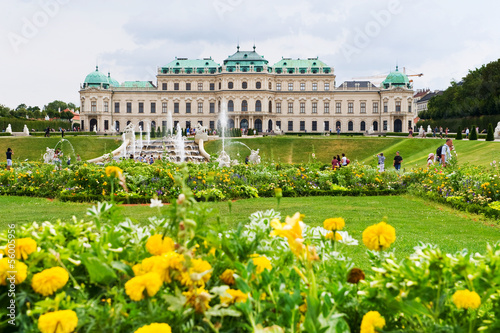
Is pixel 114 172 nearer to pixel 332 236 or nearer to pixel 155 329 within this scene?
pixel 155 329

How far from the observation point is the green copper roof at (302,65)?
6619 centimetres

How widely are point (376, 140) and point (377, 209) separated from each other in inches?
1190

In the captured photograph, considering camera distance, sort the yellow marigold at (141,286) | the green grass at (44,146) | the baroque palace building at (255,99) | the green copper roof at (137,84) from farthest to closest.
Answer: the green copper roof at (137,84), the baroque palace building at (255,99), the green grass at (44,146), the yellow marigold at (141,286)

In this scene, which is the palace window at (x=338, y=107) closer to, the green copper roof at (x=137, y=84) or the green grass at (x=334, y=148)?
the green grass at (x=334, y=148)

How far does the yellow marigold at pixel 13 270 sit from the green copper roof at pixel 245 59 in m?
64.7

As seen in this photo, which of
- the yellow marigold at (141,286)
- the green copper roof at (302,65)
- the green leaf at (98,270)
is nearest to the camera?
the yellow marigold at (141,286)

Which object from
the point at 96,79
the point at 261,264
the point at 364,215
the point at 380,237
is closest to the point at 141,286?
the point at 261,264

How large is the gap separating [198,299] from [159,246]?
0.43m

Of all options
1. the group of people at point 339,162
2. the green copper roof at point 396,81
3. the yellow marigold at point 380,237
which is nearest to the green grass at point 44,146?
the group of people at point 339,162

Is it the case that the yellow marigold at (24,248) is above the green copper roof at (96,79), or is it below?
below

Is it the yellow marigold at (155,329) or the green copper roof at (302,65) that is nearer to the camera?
the yellow marigold at (155,329)

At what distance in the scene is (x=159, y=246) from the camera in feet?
7.26

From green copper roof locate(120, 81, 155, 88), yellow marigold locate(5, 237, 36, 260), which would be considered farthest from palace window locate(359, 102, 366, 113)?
yellow marigold locate(5, 237, 36, 260)

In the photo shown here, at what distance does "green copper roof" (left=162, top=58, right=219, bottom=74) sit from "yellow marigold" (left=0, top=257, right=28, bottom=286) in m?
66.9
